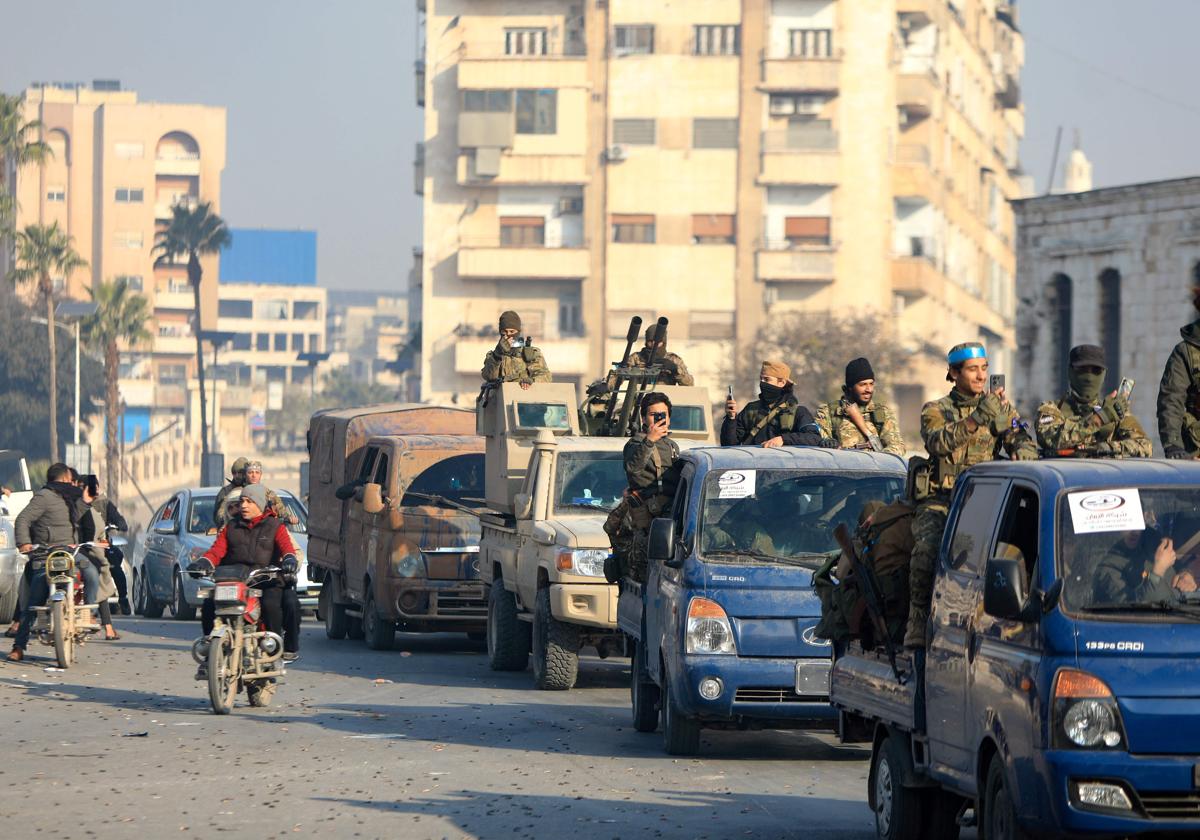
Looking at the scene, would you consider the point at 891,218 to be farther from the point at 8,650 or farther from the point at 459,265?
the point at 8,650

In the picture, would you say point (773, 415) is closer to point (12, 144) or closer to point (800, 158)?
point (800, 158)

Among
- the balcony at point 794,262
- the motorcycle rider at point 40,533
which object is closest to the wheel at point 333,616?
the motorcycle rider at point 40,533

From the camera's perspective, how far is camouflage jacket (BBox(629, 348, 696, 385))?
807 inches

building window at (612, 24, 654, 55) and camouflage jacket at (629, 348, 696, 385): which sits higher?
building window at (612, 24, 654, 55)

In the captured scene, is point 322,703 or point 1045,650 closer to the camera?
point 1045,650

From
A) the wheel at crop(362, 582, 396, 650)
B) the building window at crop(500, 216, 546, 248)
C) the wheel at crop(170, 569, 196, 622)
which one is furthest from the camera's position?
the building window at crop(500, 216, 546, 248)

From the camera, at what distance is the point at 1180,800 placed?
735 cm

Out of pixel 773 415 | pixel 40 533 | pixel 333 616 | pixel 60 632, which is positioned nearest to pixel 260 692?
pixel 60 632

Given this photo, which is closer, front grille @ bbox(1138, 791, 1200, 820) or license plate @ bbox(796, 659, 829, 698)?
front grille @ bbox(1138, 791, 1200, 820)

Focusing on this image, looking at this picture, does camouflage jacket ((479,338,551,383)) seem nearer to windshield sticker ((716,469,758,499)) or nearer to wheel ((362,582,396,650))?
wheel ((362,582,396,650))

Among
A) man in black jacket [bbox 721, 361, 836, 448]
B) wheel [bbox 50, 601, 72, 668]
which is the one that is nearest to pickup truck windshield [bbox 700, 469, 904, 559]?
man in black jacket [bbox 721, 361, 836, 448]

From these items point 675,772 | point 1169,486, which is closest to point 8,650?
point 675,772

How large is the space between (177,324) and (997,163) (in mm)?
78399

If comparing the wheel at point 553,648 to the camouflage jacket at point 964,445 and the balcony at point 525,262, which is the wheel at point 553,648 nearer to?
the camouflage jacket at point 964,445
